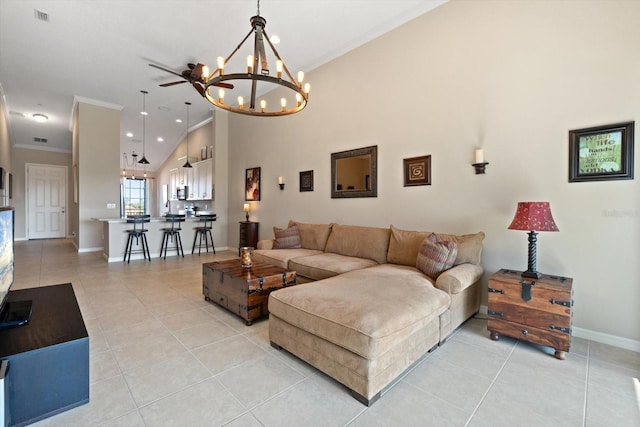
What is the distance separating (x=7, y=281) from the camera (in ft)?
6.55

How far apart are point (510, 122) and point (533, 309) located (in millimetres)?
1865

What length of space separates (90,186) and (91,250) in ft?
5.16

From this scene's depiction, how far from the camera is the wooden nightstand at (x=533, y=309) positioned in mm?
2219

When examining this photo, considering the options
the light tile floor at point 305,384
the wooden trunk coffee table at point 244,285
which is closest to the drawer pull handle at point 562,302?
the light tile floor at point 305,384

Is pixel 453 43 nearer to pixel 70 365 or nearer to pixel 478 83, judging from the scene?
pixel 478 83

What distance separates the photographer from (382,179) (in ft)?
13.6

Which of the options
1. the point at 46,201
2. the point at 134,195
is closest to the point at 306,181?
the point at 46,201

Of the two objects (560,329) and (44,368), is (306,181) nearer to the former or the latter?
(560,329)

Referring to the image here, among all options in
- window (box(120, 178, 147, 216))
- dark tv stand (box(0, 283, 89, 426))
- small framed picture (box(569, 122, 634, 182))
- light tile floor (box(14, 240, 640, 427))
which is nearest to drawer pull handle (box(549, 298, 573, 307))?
light tile floor (box(14, 240, 640, 427))

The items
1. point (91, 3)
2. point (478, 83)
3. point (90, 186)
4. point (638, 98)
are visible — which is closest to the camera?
point (638, 98)

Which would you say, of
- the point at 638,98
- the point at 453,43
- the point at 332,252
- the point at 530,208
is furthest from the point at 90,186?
the point at 638,98

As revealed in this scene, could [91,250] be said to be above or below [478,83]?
below

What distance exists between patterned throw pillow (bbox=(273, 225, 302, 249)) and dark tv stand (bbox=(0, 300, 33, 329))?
298cm

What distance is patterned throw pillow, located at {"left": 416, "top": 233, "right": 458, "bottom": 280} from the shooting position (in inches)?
109
